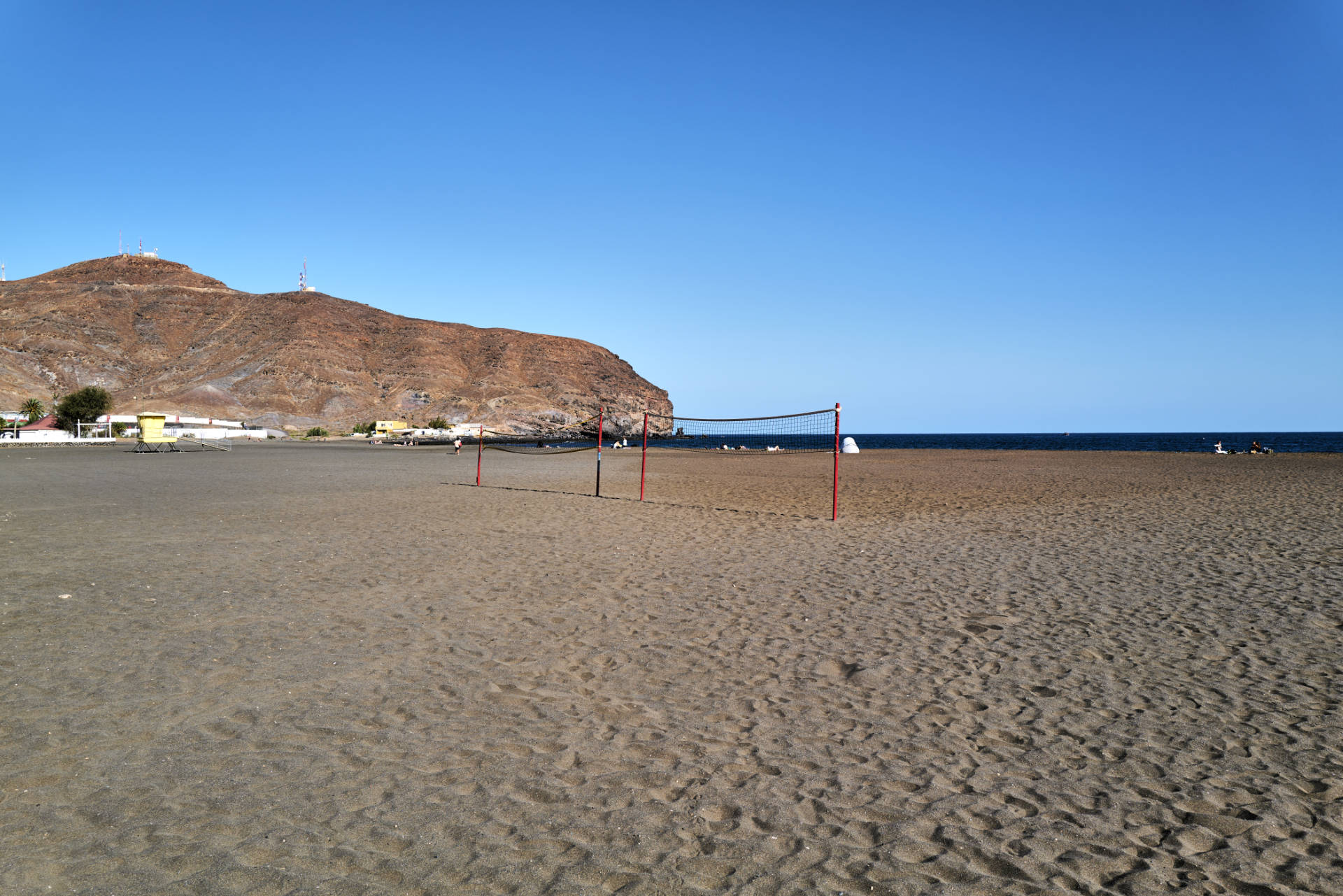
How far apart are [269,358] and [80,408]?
146ft

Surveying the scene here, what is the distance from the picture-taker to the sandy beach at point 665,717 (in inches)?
111

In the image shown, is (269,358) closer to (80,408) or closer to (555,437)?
(555,437)

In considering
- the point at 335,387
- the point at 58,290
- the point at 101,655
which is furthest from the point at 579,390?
the point at 101,655

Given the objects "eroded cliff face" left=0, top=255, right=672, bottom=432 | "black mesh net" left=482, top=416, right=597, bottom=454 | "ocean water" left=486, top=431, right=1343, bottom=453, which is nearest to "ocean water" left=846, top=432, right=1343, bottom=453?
"ocean water" left=486, top=431, right=1343, bottom=453

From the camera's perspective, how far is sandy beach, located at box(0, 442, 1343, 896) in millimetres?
2824

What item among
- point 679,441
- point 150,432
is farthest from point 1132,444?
point 150,432

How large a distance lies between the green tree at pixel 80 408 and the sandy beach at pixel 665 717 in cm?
5451

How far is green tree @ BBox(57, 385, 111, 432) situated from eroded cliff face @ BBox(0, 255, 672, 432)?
21800mm

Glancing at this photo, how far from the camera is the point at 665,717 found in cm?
418

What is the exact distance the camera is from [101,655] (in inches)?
200

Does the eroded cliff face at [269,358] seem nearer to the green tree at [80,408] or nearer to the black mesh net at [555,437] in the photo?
the black mesh net at [555,437]

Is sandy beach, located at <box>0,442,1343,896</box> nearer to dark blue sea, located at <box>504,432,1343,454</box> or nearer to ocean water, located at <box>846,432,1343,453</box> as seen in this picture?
dark blue sea, located at <box>504,432,1343,454</box>

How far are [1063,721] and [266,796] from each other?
3976mm

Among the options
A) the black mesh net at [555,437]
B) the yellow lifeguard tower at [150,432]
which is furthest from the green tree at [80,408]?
the black mesh net at [555,437]
